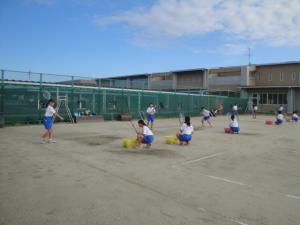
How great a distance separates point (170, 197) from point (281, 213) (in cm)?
183

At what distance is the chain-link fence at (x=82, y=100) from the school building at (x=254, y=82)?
9639 mm

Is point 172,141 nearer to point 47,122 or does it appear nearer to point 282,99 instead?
point 47,122

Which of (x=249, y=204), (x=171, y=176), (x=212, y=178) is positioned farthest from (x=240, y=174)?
(x=249, y=204)

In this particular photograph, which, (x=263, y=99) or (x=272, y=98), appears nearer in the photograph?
(x=272, y=98)

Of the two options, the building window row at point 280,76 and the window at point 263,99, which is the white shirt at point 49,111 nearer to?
the window at point 263,99

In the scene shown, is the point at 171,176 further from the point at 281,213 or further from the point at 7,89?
the point at 7,89

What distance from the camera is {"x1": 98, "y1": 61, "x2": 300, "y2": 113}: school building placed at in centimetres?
4678

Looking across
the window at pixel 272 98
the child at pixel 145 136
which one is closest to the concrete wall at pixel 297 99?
the window at pixel 272 98

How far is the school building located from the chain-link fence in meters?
9.64

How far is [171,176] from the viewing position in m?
7.34

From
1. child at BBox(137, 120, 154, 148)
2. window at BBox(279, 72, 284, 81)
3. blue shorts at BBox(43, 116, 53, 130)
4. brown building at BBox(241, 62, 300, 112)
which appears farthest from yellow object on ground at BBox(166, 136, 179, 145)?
window at BBox(279, 72, 284, 81)

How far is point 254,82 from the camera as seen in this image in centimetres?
5212

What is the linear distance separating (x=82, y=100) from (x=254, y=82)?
35214 mm

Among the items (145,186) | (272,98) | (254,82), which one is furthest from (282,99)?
→ (145,186)
